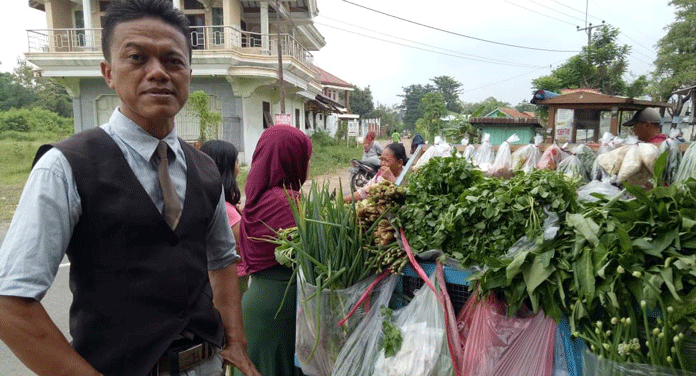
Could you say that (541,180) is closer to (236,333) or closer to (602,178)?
(602,178)

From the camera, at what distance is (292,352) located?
89.4 inches

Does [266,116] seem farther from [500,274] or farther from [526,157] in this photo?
[500,274]

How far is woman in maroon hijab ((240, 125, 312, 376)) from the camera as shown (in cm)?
219

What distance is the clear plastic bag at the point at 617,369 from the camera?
124 centimetres

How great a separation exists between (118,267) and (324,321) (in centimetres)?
98

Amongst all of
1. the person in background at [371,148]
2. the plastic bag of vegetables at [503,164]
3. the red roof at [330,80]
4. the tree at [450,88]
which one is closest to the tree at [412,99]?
the tree at [450,88]

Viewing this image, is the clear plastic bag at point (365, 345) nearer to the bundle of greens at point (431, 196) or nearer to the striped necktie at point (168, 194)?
the bundle of greens at point (431, 196)

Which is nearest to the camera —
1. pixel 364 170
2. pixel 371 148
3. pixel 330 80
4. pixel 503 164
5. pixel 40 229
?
pixel 40 229

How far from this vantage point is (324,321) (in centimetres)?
192

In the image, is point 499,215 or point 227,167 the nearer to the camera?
point 499,215

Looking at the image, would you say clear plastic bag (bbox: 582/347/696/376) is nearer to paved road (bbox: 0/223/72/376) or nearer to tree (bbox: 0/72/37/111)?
paved road (bbox: 0/223/72/376)

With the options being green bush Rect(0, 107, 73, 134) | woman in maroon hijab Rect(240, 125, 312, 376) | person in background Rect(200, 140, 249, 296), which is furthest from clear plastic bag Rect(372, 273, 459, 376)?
green bush Rect(0, 107, 73, 134)

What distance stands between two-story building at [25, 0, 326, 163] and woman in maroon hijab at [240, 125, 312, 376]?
43.7 feet

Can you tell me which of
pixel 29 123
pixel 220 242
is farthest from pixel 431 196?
pixel 29 123
